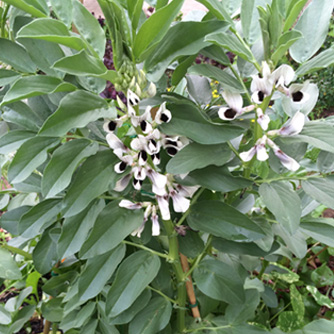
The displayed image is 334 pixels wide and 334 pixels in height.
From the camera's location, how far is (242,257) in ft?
2.90

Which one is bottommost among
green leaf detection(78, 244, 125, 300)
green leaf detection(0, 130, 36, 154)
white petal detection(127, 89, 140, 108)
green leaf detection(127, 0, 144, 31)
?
green leaf detection(78, 244, 125, 300)

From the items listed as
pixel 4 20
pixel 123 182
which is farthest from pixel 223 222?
pixel 4 20

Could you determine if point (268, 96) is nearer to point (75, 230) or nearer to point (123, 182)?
point (123, 182)

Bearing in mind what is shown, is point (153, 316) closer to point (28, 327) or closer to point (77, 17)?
point (77, 17)

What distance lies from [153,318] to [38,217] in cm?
30

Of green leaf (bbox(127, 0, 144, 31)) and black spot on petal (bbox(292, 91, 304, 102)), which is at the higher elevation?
green leaf (bbox(127, 0, 144, 31))

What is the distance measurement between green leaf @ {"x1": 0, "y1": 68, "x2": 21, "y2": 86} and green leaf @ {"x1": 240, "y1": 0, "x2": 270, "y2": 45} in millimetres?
382

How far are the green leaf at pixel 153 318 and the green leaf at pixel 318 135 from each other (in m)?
0.43

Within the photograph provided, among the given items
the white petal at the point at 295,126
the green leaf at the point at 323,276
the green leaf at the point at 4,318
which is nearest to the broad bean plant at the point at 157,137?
the white petal at the point at 295,126

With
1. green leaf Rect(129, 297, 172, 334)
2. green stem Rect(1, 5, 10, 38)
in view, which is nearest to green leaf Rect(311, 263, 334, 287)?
green leaf Rect(129, 297, 172, 334)

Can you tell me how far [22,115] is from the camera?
669 mm

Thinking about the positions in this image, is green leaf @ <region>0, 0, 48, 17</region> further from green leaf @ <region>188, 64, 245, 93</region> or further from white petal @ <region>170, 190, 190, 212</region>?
white petal @ <region>170, 190, 190, 212</region>

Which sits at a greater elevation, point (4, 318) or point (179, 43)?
point (179, 43)

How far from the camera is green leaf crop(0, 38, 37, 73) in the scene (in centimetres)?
61
